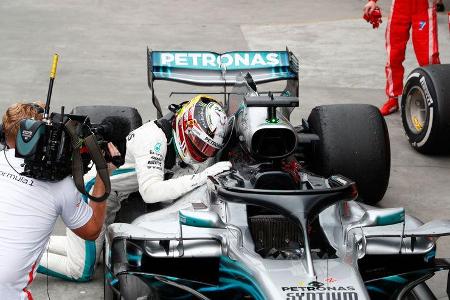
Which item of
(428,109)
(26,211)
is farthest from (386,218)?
(428,109)

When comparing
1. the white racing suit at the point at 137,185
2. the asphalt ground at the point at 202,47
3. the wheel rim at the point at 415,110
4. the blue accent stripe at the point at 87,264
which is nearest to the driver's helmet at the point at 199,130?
the white racing suit at the point at 137,185

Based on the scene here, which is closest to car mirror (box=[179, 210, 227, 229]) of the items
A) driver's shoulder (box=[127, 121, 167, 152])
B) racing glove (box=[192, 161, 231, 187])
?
racing glove (box=[192, 161, 231, 187])

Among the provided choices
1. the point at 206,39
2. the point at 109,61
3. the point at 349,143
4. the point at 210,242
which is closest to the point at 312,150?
the point at 349,143

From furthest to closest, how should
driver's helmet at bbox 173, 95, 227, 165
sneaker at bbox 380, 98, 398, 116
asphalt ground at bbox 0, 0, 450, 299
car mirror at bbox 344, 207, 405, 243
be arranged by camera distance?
sneaker at bbox 380, 98, 398, 116
asphalt ground at bbox 0, 0, 450, 299
driver's helmet at bbox 173, 95, 227, 165
car mirror at bbox 344, 207, 405, 243

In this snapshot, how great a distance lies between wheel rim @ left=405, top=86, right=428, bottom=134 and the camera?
8.53 m

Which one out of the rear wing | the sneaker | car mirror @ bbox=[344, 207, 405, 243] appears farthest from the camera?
the sneaker

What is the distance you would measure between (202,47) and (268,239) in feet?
24.5

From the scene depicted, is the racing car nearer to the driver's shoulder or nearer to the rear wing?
the driver's shoulder

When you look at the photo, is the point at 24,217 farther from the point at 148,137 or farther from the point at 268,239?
the point at 148,137

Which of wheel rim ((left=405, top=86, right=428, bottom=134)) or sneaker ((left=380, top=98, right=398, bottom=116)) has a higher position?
wheel rim ((left=405, top=86, right=428, bottom=134))

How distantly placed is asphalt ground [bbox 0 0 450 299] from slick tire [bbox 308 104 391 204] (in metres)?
0.68

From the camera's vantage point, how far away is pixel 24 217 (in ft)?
13.9

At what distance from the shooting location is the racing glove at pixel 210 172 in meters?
Answer: 5.41

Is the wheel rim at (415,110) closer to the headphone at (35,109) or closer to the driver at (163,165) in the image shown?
the driver at (163,165)
